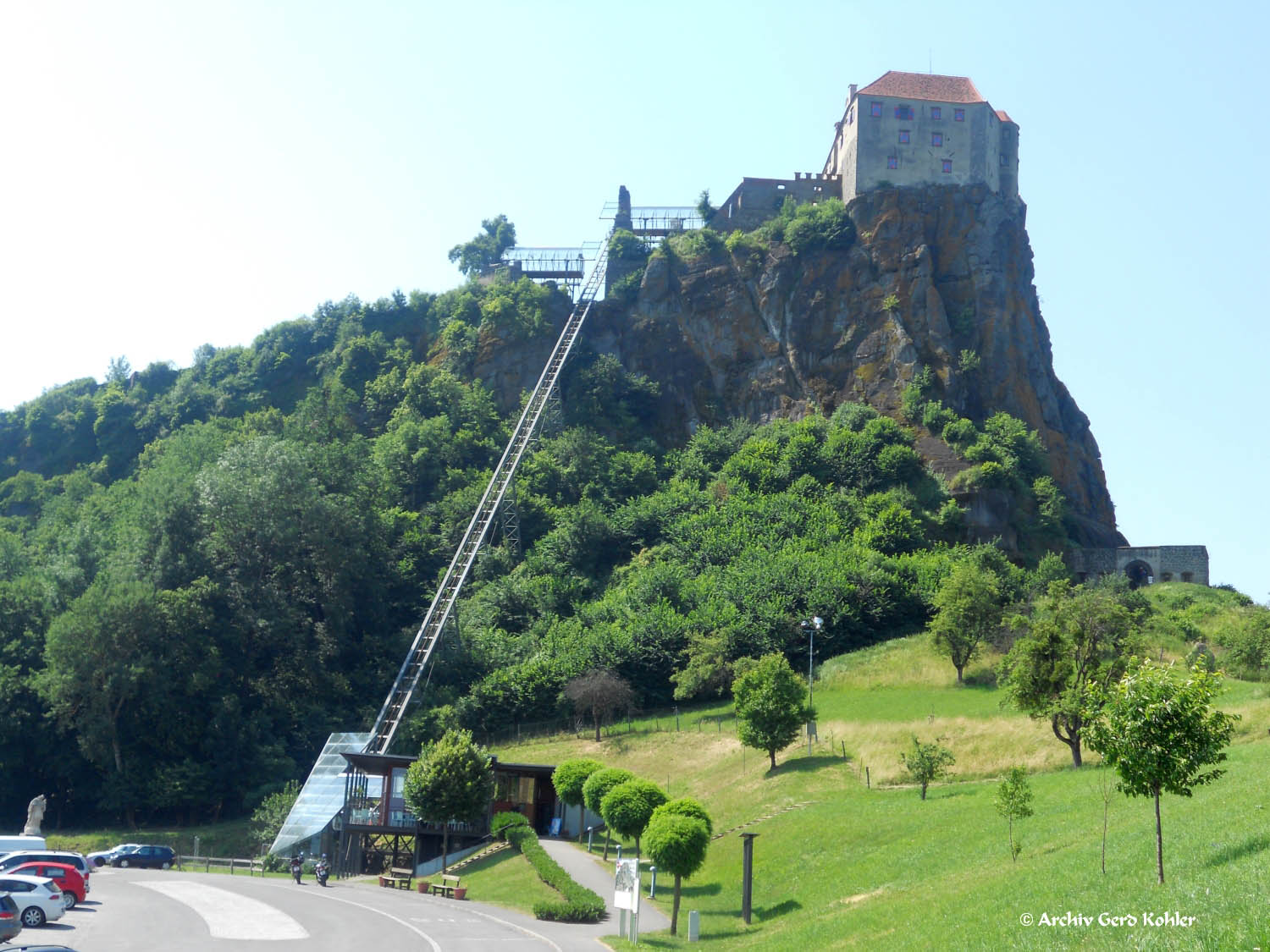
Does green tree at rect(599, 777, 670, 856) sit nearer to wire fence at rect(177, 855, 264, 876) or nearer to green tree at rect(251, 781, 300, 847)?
wire fence at rect(177, 855, 264, 876)

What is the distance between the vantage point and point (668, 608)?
74.1m

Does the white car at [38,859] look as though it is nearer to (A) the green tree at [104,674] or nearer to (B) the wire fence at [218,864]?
(B) the wire fence at [218,864]

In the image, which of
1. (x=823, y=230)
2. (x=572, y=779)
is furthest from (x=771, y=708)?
(x=823, y=230)

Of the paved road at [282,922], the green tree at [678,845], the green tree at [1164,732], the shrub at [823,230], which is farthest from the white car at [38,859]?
the shrub at [823,230]

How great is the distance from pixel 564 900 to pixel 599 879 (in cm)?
444

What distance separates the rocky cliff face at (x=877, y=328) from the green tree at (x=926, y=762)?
4576 centimetres

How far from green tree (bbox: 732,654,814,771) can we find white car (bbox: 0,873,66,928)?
28872 mm

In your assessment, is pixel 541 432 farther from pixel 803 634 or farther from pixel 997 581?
pixel 997 581

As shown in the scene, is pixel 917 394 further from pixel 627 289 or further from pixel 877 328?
pixel 627 289

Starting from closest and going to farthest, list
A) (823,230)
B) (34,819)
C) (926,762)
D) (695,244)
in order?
(926,762) < (34,819) < (823,230) < (695,244)

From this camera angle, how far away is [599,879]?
143 ft

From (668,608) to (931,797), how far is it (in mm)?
32172

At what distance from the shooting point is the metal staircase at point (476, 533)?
7019cm

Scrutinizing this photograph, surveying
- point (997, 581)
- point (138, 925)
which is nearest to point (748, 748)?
point (997, 581)
